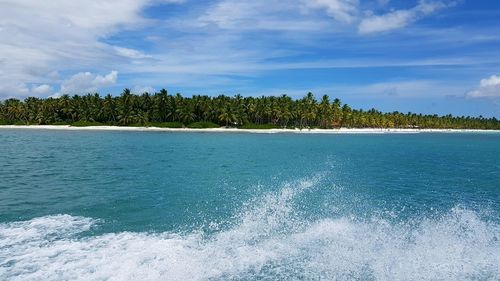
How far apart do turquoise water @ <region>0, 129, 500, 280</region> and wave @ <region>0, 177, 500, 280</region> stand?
0.19ft

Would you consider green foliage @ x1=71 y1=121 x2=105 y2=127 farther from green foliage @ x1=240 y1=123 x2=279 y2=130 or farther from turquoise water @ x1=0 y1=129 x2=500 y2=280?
turquoise water @ x1=0 y1=129 x2=500 y2=280

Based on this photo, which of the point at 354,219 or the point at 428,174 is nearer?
the point at 354,219

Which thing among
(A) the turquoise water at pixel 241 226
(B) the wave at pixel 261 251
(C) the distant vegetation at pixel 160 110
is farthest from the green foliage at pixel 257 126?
(B) the wave at pixel 261 251

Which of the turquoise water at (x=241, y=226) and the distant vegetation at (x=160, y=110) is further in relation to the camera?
the distant vegetation at (x=160, y=110)

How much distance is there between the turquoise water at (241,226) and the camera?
55.9 ft

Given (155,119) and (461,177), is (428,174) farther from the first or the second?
(155,119)

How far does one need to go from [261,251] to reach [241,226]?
191 inches

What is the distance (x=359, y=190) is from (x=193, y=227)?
21.4m

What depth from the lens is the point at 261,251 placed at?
1938 cm

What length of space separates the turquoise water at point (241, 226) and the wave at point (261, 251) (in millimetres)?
58

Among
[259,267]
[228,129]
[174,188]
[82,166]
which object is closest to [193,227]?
[259,267]

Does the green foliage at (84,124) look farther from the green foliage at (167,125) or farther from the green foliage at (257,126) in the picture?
the green foliage at (257,126)

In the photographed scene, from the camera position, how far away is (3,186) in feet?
117

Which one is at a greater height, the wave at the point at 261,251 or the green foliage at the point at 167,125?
the green foliage at the point at 167,125
